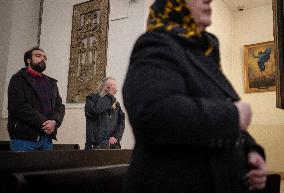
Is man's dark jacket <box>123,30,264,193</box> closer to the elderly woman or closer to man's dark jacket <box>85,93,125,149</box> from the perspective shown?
the elderly woman

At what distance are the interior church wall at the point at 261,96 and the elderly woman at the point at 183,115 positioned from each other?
24.2 feet

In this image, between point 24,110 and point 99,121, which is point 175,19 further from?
point 99,121

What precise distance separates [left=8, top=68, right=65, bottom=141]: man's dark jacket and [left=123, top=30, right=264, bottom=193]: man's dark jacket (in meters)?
2.80

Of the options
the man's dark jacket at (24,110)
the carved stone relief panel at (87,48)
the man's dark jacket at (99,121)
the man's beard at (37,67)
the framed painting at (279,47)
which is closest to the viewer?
the framed painting at (279,47)

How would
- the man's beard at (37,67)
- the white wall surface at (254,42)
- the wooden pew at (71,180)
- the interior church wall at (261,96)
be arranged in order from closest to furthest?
the wooden pew at (71,180) → the man's beard at (37,67) → the interior church wall at (261,96) → the white wall surface at (254,42)

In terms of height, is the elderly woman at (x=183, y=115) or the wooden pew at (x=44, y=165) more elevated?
the elderly woman at (x=183, y=115)

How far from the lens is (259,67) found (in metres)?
8.52

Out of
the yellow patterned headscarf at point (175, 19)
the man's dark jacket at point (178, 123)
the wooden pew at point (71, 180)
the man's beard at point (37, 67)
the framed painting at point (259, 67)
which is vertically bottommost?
the wooden pew at point (71, 180)

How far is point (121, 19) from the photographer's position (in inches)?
263

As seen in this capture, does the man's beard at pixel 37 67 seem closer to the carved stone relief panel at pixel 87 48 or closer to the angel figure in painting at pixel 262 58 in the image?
the carved stone relief panel at pixel 87 48

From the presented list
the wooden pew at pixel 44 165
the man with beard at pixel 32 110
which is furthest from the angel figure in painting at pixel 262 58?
the wooden pew at pixel 44 165

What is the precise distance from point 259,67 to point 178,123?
814cm

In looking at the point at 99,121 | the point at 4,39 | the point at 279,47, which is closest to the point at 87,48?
the point at 4,39

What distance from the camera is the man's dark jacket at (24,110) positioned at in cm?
364
